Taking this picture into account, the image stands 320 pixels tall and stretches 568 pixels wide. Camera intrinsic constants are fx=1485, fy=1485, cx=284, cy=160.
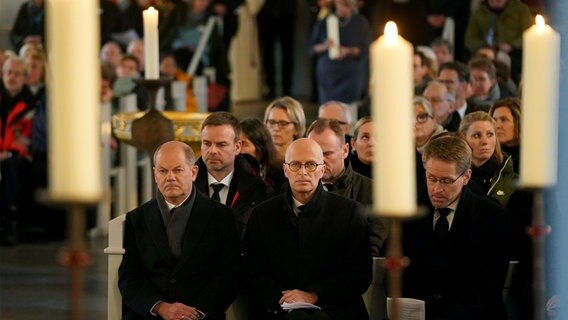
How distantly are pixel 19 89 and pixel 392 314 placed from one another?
30.7ft

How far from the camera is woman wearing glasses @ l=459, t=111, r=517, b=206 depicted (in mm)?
7520

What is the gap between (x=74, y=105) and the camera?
271 centimetres

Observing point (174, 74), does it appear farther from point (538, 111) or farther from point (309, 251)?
point (538, 111)

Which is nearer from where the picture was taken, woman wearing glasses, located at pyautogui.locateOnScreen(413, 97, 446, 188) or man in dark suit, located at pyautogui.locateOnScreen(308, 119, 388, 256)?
man in dark suit, located at pyautogui.locateOnScreen(308, 119, 388, 256)

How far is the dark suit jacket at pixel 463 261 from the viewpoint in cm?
634

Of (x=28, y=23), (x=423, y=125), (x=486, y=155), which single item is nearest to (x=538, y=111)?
(x=486, y=155)

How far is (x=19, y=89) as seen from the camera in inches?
475

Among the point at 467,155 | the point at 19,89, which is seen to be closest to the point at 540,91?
the point at 467,155

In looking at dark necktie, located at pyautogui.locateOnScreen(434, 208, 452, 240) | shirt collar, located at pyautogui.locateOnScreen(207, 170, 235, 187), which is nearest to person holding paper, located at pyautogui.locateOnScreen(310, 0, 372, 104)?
shirt collar, located at pyautogui.locateOnScreen(207, 170, 235, 187)

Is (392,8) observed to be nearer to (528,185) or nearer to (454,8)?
(454,8)

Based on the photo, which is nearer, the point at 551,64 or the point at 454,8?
the point at 551,64

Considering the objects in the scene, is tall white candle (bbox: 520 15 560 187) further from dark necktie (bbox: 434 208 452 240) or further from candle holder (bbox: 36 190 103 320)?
dark necktie (bbox: 434 208 452 240)

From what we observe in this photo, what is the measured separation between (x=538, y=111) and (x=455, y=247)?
2987mm

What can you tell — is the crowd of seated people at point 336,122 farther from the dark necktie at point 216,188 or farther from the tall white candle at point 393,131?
the tall white candle at point 393,131
